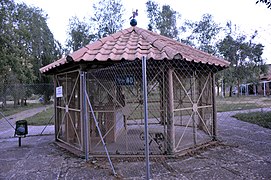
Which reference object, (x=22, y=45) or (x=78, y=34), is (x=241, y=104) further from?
(x=22, y=45)

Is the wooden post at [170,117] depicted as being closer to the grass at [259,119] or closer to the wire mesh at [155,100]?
the wire mesh at [155,100]

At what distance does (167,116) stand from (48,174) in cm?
328

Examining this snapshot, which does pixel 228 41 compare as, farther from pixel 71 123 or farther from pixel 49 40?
pixel 71 123

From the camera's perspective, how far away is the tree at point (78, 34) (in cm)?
3194

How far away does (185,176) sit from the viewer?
454 centimetres

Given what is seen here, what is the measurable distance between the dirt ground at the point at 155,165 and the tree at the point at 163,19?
27121 millimetres

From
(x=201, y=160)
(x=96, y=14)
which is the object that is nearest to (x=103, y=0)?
(x=96, y=14)

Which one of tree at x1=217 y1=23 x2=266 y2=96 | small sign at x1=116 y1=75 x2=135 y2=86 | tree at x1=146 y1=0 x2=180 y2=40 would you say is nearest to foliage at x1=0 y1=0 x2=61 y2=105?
small sign at x1=116 y1=75 x2=135 y2=86

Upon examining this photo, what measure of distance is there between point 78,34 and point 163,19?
1296 centimetres

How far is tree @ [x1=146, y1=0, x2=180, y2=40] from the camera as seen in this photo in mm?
32250

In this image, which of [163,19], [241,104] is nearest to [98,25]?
[163,19]

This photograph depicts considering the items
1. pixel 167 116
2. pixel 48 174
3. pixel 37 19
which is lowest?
pixel 48 174

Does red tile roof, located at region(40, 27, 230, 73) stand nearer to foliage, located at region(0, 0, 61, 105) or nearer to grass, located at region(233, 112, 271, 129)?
grass, located at region(233, 112, 271, 129)

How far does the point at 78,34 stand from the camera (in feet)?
105
